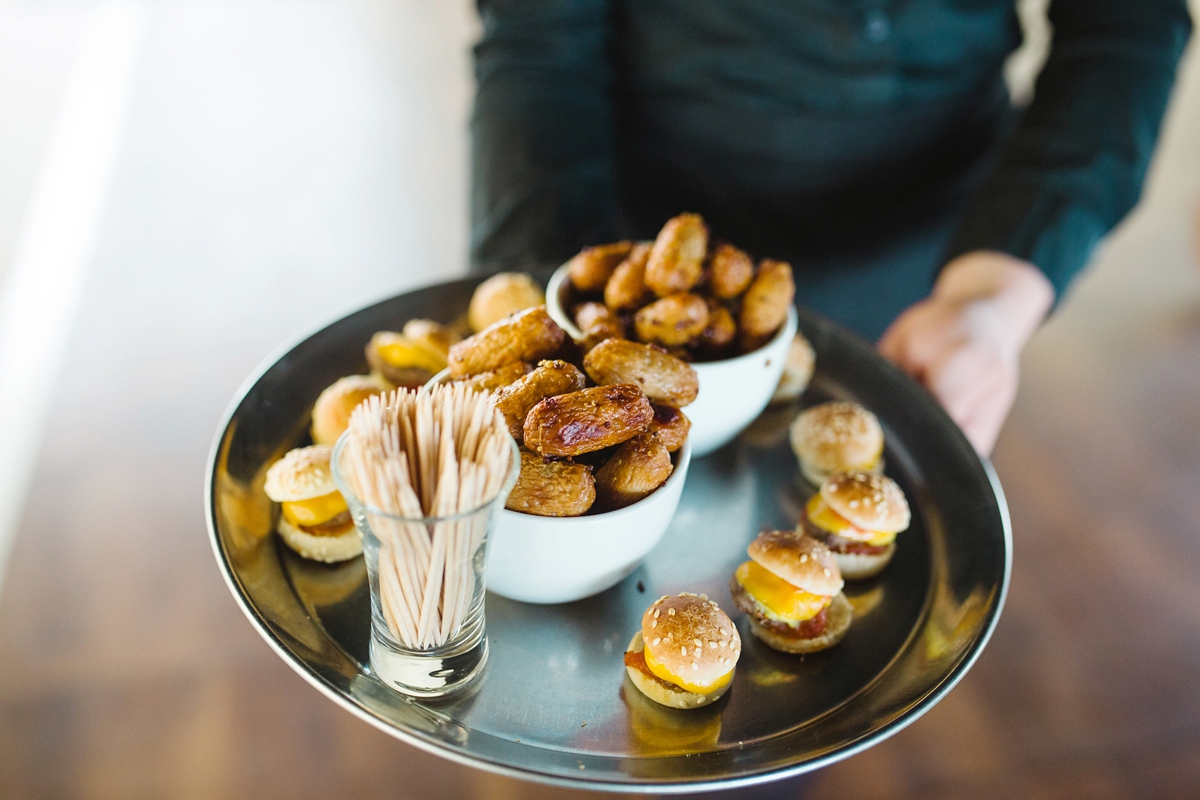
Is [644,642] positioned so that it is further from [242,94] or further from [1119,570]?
[242,94]

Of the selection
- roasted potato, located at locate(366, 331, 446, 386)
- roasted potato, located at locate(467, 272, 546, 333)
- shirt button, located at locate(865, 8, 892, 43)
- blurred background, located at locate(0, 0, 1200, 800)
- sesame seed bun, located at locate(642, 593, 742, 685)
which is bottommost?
blurred background, located at locate(0, 0, 1200, 800)

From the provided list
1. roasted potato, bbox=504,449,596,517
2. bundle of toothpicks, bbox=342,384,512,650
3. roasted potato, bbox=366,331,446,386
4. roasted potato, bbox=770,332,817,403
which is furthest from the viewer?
roasted potato, bbox=770,332,817,403

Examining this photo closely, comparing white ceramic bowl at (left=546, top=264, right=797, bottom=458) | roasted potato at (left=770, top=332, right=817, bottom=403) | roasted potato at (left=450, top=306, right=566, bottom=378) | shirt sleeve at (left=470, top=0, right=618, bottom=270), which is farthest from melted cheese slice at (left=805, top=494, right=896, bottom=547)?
shirt sleeve at (left=470, top=0, right=618, bottom=270)

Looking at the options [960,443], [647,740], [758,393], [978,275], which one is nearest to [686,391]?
[758,393]

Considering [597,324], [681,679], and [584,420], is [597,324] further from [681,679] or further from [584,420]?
[681,679]

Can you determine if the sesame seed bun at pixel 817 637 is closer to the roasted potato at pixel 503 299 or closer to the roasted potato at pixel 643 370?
the roasted potato at pixel 643 370

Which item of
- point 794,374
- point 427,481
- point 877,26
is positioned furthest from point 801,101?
point 427,481

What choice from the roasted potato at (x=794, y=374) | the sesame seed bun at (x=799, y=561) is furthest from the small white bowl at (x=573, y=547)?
the roasted potato at (x=794, y=374)

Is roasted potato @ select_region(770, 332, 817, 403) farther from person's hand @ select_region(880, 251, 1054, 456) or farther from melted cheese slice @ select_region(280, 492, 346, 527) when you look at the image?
melted cheese slice @ select_region(280, 492, 346, 527)
